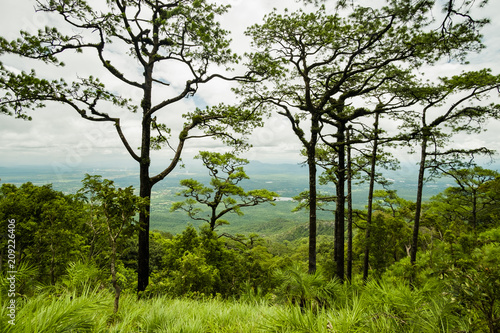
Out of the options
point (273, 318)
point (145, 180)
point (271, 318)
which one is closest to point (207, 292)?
point (145, 180)

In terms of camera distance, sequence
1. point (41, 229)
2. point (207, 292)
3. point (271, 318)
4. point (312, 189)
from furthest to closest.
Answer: point (207, 292) → point (312, 189) → point (41, 229) → point (271, 318)

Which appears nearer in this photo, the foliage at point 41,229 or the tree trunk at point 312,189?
the foliage at point 41,229

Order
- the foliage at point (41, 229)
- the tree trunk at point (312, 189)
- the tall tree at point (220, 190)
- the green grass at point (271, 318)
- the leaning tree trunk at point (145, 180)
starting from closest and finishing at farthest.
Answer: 1. the green grass at point (271, 318)
2. the foliage at point (41, 229)
3. the leaning tree trunk at point (145, 180)
4. the tree trunk at point (312, 189)
5. the tall tree at point (220, 190)

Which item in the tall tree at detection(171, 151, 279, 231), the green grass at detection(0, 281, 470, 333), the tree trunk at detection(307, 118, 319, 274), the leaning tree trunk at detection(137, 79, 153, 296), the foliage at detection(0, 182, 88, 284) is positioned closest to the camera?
the green grass at detection(0, 281, 470, 333)

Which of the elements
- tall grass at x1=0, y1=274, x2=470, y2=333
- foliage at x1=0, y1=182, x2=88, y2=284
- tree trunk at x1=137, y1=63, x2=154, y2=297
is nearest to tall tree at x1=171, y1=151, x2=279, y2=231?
tree trunk at x1=137, y1=63, x2=154, y2=297

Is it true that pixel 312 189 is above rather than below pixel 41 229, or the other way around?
above

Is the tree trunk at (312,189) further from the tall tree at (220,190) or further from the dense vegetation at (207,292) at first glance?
the tall tree at (220,190)

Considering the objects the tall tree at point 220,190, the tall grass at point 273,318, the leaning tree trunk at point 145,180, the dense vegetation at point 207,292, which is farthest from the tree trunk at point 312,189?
the tall tree at point 220,190

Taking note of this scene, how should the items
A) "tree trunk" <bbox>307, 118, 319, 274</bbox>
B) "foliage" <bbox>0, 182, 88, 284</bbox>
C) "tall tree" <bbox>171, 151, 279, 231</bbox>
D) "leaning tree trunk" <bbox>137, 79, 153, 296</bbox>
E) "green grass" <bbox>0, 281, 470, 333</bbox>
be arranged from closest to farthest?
"green grass" <bbox>0, 281, 470, 333</bbox> → "foliage" <bbox>0, 182, 88, 284</bbox> → "leaning tree trunk" <bbox>137, 79, 153, 296</bbox> → "tree trunk" <bbox>307, 118, 319, 274</bbox> → "tall tree" <bbox>171, 151, 279, 231</bbox>

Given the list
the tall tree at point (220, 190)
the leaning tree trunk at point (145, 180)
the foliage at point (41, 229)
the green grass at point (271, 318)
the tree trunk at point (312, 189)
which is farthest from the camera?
the tall tree at point (220, 190)

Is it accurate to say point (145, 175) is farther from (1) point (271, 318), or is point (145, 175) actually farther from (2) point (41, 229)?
(1) point (271, 318)

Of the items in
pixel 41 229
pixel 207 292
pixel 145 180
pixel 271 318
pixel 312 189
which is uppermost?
pixel 145 180

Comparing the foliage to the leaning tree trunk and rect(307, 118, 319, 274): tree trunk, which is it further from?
rect(307, 118, 319, 274): tree trunk

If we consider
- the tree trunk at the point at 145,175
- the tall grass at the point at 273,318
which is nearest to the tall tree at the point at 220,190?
the tree trunk at the point at 145,175
